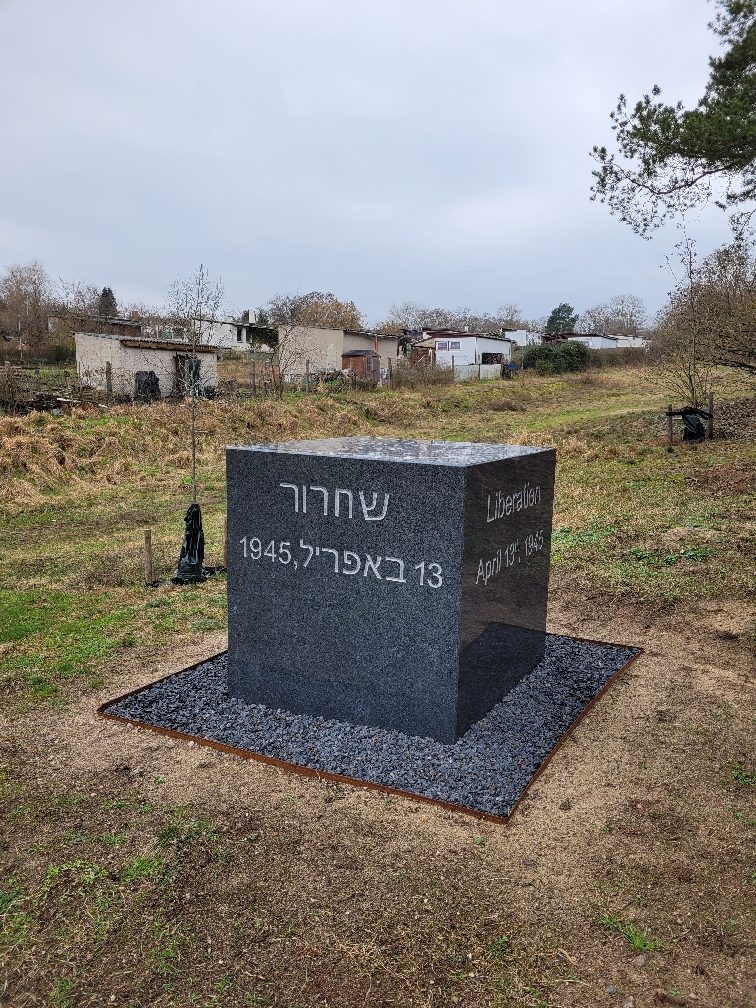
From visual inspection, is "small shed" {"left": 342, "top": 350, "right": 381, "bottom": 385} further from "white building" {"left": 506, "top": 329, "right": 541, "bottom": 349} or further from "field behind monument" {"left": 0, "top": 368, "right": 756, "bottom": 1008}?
"white building" {"left": 506, "top": 329, "right": 541, "bottom": 349}

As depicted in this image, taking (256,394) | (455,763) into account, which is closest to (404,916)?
(455,763)

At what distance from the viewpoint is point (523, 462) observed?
17.7ft

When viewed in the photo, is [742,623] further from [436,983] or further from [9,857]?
[9,857]

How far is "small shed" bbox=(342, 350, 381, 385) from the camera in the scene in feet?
118

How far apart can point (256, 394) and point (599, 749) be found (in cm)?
2457

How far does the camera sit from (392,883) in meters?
3.41

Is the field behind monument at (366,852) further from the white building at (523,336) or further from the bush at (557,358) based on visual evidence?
the white building at (523,336)

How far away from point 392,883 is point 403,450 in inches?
111

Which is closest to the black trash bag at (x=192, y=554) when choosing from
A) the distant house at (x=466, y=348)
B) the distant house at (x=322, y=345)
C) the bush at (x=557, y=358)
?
the distant house at (x=322, y=345)

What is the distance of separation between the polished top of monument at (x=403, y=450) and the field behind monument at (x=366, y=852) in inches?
74.4

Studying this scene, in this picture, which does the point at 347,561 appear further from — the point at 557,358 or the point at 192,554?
the point at 557,358

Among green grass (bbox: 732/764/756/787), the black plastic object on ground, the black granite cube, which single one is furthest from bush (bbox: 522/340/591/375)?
green grass (bbox: 732/764/756/787)

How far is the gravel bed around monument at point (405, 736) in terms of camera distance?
4262 mm

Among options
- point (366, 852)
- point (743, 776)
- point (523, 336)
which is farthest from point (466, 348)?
point (366, 852)
